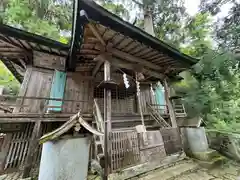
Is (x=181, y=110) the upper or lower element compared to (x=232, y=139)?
upper

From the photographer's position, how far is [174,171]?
13.4 feet

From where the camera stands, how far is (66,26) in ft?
35.6

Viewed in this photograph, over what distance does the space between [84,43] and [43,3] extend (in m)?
9.15

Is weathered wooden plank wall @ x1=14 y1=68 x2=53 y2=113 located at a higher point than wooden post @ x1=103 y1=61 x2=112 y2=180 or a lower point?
higher

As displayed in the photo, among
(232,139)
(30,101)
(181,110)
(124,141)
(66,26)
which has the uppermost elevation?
(66,26)

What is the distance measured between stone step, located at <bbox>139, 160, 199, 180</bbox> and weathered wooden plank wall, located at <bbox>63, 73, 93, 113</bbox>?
4.44m

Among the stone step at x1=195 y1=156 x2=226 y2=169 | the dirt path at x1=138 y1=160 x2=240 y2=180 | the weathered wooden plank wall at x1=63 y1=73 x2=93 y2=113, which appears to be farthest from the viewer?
the weathered wooden plank wall at x1=63 y1=73 x2=93 y2=113

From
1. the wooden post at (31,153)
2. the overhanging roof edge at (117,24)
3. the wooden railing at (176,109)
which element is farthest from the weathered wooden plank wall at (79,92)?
the overhanging roof edge at (117,24)

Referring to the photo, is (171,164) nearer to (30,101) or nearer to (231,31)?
(30,101)

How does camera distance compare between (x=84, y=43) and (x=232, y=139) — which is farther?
(x=232, y=139)

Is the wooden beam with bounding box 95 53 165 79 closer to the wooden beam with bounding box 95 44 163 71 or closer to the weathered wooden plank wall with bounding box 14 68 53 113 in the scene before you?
the wooden beam with bounding box 95 44 163 71

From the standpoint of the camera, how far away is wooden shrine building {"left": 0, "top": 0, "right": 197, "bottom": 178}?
3629 mm

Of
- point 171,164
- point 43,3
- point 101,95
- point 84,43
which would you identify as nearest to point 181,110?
point 171,164

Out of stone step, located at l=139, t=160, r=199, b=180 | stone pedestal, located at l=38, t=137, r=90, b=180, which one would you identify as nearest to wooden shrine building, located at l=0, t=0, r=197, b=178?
stone step, located at l=139, t=160, r=199, b=180
